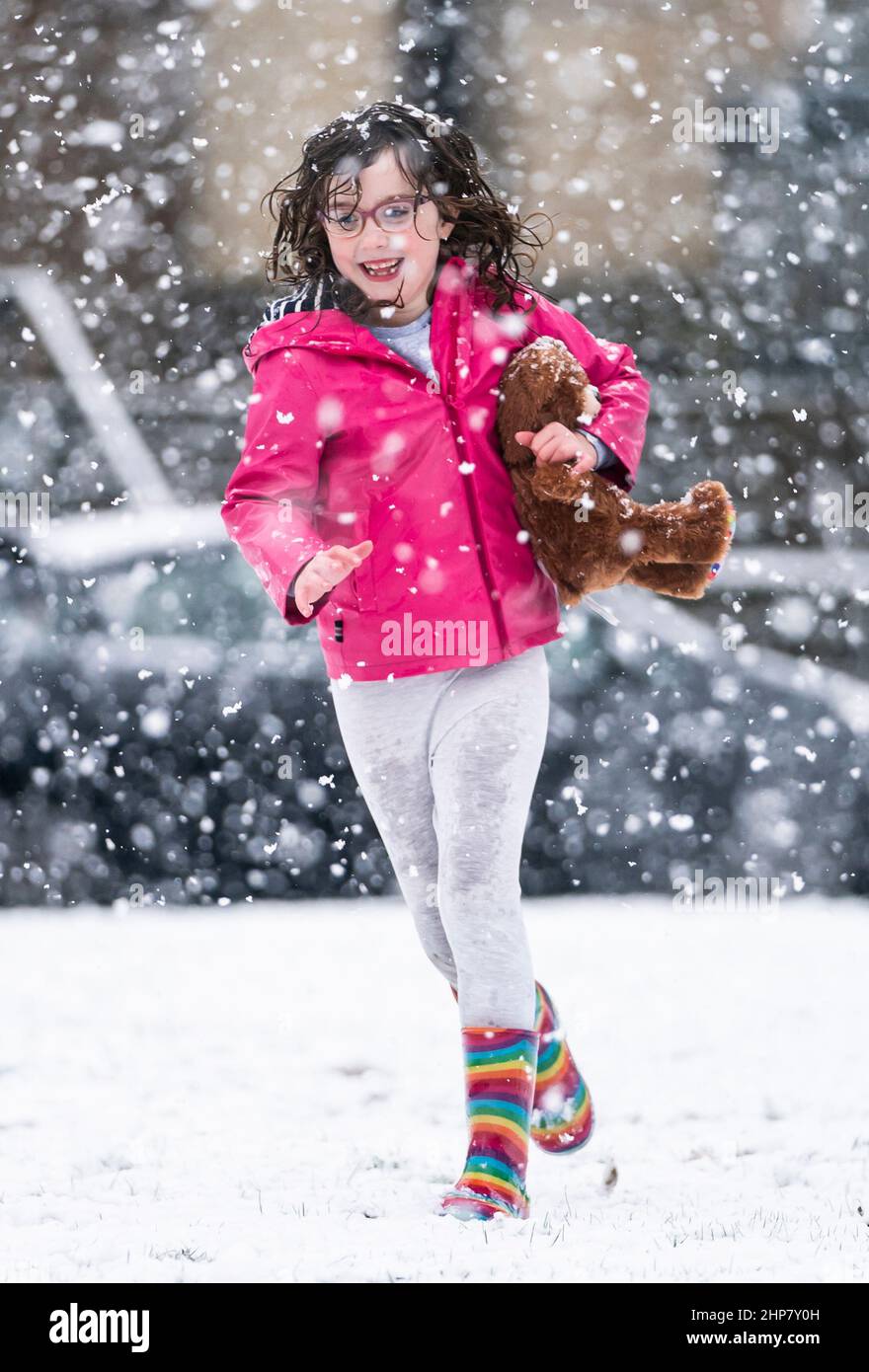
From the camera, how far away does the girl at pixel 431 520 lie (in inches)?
76.7

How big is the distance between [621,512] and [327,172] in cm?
67

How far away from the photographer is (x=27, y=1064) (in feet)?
10.2

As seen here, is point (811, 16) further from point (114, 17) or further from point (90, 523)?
point (90, 523)

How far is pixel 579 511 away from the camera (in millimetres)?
2000

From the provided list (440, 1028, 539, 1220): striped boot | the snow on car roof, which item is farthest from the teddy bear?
the snow on car roof

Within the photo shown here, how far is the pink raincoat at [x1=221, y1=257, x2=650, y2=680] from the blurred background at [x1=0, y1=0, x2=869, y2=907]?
261 cm

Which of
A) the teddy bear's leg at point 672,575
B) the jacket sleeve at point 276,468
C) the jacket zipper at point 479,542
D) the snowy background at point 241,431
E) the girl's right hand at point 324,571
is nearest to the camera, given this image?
the girl's right hand at point 324,571

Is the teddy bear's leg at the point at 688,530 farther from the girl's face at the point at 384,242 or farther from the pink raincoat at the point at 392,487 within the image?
the girl's face at the point at 384,242

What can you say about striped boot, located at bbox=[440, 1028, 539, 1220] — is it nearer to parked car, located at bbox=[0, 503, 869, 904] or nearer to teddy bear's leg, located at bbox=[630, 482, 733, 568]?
teddy bear's leg, located at bbox=[630, 482, 733, 568]

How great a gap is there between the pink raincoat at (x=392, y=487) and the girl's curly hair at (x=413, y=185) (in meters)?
0.14

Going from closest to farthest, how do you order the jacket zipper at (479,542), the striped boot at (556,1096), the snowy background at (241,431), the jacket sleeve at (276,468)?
1. the jacket sleeve at (276,468)
2. the jacket zipper at (479,542)
3. the striped boot at (556,1096)
4. the snowy background at (241,431)

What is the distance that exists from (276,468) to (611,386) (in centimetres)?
57

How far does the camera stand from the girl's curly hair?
2.05 m

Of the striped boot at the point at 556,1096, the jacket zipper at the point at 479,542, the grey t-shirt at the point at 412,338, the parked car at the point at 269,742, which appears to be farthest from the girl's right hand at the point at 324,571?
the parked car at the point at 269,742
